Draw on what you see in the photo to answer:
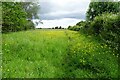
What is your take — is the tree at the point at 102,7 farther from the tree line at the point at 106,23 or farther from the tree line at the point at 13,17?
the tree line at the point at 13,17

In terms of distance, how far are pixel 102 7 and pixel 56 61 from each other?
21742 mm

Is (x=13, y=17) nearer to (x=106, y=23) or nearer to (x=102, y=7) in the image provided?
(x=102, y=7)

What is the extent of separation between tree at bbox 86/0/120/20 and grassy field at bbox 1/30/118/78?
13.8m

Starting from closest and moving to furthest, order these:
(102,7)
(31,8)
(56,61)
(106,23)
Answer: (56,61), (106,23), (102,7), (31,8)

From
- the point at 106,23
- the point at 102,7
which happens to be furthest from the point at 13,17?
the point at 106,23

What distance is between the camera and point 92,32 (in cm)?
3162

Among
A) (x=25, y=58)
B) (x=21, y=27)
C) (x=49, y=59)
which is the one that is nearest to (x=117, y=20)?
(x=49, y=59)

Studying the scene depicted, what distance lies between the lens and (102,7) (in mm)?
40031

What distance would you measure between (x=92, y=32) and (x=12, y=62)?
48.0 feet

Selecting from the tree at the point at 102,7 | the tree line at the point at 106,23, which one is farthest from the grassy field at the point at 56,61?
the tree at the point at 102,7

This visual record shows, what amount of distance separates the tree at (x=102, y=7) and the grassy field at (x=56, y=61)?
13.8 metres

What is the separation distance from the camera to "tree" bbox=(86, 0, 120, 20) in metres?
36.7

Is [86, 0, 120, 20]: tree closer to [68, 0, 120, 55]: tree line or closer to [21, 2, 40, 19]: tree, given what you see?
[68, 0, 120, 55]: tree line

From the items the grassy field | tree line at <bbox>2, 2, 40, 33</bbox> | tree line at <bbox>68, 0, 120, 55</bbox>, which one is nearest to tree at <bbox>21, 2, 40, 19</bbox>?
tree line at <bbox>2, 2, 40, 33</bbox>
